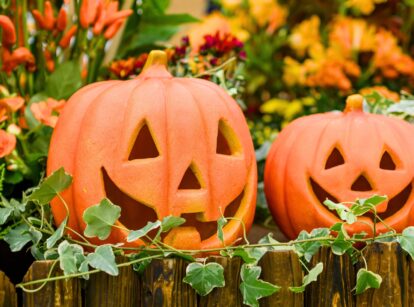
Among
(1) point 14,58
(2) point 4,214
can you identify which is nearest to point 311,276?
(2) point 4,214

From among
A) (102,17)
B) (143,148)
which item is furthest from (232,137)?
(102,17)

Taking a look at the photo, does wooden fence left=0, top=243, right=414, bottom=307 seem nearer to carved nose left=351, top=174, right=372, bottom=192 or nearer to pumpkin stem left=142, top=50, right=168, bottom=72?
carved nose left=351, top=174, right=372, bottom=192

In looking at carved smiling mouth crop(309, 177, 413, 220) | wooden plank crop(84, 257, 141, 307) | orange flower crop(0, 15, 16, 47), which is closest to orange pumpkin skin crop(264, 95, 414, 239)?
carved smiling mouth crop(309, 177, 413, 220)

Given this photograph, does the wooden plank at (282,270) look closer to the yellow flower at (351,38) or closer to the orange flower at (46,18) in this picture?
the orange flower at (46,18)

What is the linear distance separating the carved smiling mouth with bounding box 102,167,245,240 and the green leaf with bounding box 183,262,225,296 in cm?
17

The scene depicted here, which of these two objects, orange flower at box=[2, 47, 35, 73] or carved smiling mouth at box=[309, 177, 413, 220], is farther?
orange flower at box=[2, 47, 35, 73]

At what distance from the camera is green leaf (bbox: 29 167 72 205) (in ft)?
3.27

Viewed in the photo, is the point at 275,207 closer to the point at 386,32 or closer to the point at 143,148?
the point at 143,148

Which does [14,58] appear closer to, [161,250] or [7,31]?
[7,31]

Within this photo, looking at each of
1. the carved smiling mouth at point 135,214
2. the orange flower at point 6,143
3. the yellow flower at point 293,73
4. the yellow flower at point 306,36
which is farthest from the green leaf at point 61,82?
the yellow flower at point 306,36

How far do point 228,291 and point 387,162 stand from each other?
477mm

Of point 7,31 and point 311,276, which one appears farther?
point 7,31

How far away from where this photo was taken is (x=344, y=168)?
1.20 metres

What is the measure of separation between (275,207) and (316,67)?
111 cm
